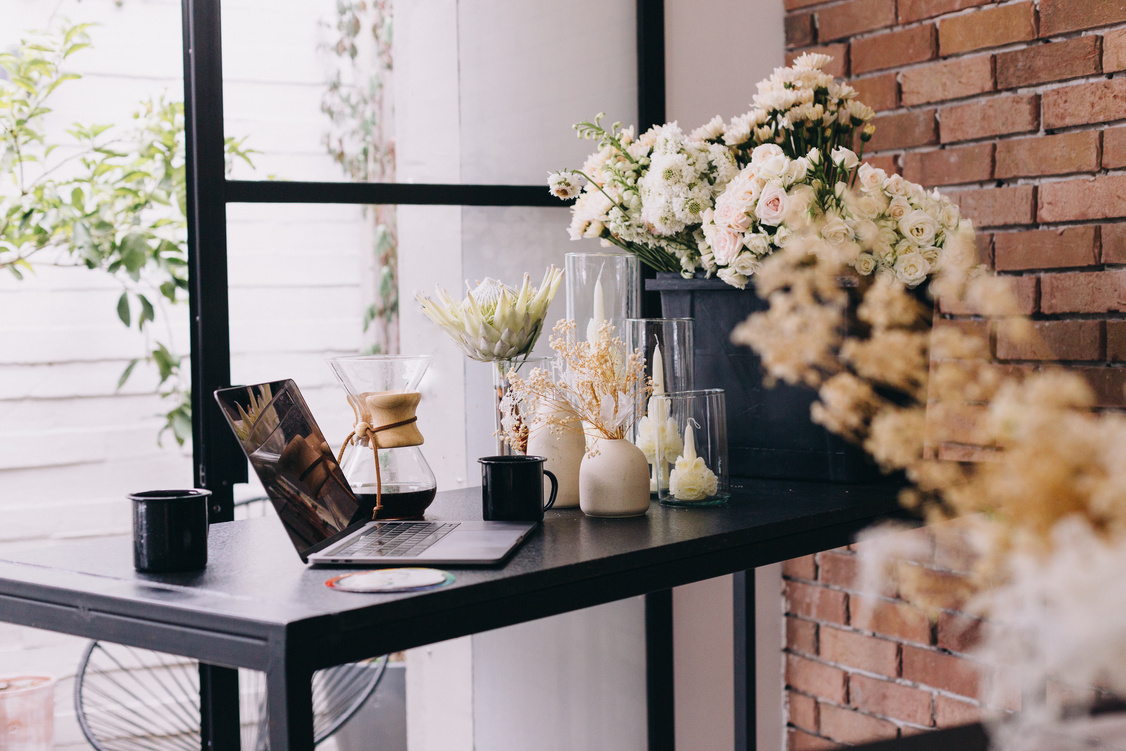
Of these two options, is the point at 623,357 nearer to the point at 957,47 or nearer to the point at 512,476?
the point at 512,476

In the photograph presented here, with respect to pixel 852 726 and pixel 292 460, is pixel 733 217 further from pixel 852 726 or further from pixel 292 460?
pixel 852 726

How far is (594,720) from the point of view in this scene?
7.11 feet

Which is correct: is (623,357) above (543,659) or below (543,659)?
above

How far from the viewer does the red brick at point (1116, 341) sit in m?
1.72

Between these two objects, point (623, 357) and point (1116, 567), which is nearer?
point (1116, 567)

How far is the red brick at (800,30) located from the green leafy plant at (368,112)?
940mm

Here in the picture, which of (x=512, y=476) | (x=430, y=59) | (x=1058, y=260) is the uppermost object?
(x=430, y=59)

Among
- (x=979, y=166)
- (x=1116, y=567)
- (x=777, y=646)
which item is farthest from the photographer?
(x=777, y=646)

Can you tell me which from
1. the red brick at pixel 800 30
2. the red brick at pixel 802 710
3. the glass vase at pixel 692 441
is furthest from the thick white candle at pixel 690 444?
the red brick at pixel 800 30

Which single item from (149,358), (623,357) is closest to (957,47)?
(623,357)

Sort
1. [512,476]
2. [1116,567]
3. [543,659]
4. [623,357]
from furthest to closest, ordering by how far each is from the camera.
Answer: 1. [543,659]
2. [623,357]
3. [512,476]
4. [1116,567]

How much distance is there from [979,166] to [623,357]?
86 cm

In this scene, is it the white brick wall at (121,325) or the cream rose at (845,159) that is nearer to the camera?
the cream rose at (845,159)

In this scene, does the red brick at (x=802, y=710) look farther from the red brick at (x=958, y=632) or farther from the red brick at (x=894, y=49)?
the red brick at (x=894, y=49)
